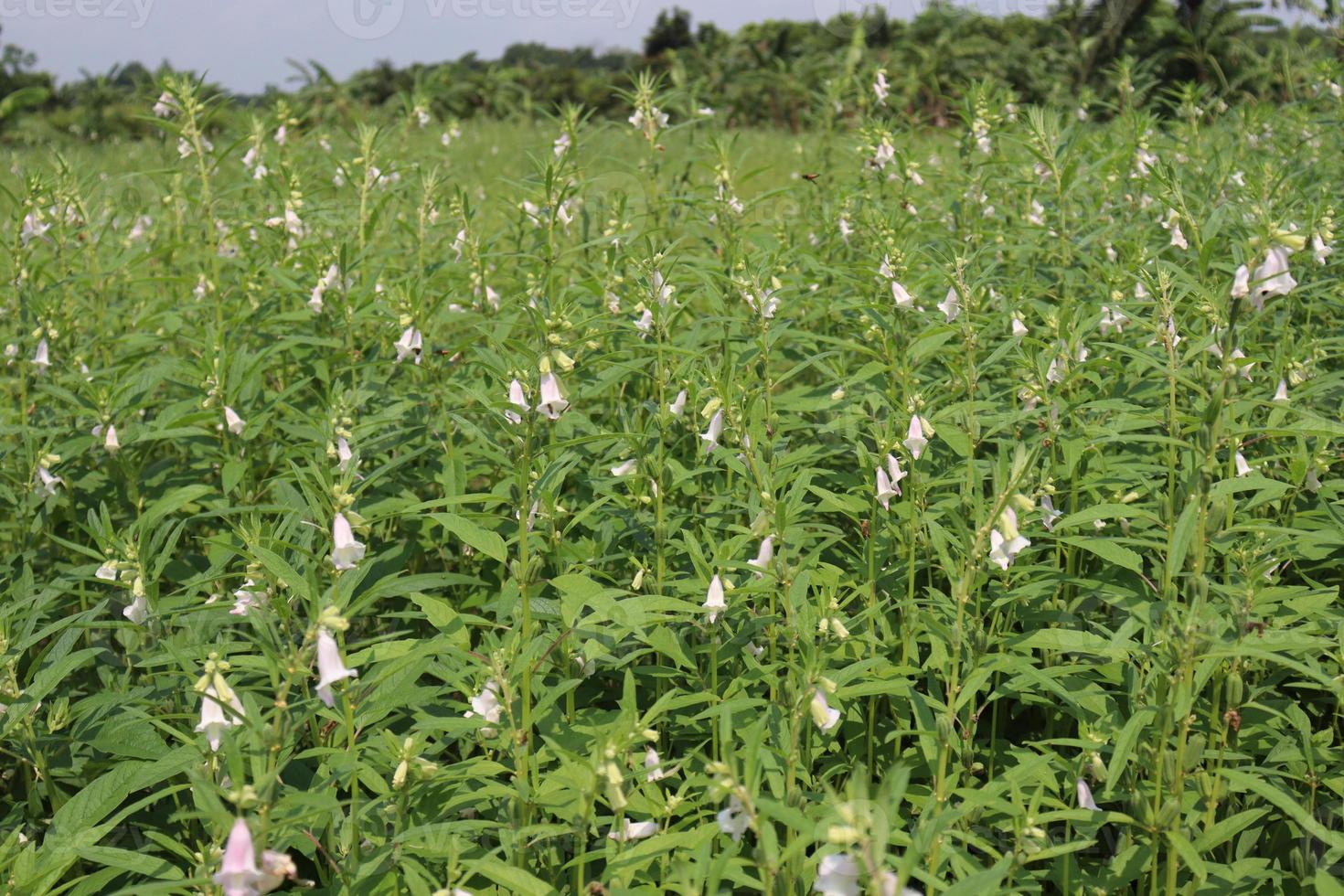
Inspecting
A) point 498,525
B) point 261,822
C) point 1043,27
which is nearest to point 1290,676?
point 498,525

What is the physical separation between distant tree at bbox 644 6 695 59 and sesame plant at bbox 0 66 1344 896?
31509 mm

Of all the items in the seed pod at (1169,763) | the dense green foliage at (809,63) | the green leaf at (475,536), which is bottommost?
the seed pod at (1169,763)

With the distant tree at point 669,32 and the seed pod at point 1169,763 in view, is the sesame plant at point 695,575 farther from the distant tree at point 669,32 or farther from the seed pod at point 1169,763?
the distant tree at point 669,32

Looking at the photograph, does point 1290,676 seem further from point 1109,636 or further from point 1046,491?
point 1046,491

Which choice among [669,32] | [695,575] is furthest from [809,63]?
[695,575]

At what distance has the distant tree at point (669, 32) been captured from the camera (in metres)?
33.7

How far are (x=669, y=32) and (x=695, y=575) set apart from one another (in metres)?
34.4

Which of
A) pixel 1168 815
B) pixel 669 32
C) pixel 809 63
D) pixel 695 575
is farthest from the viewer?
pixel 669 32

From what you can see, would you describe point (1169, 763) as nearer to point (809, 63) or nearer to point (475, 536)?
point (475, 536)

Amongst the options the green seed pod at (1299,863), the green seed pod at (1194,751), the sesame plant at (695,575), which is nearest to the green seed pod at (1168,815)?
the sesame plant at (695,575)

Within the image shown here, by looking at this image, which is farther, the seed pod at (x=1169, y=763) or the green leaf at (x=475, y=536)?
the green leaf at (x=475, y=536)

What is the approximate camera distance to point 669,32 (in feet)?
111

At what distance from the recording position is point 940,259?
3.61 m

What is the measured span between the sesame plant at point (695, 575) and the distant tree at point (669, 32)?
103ft
